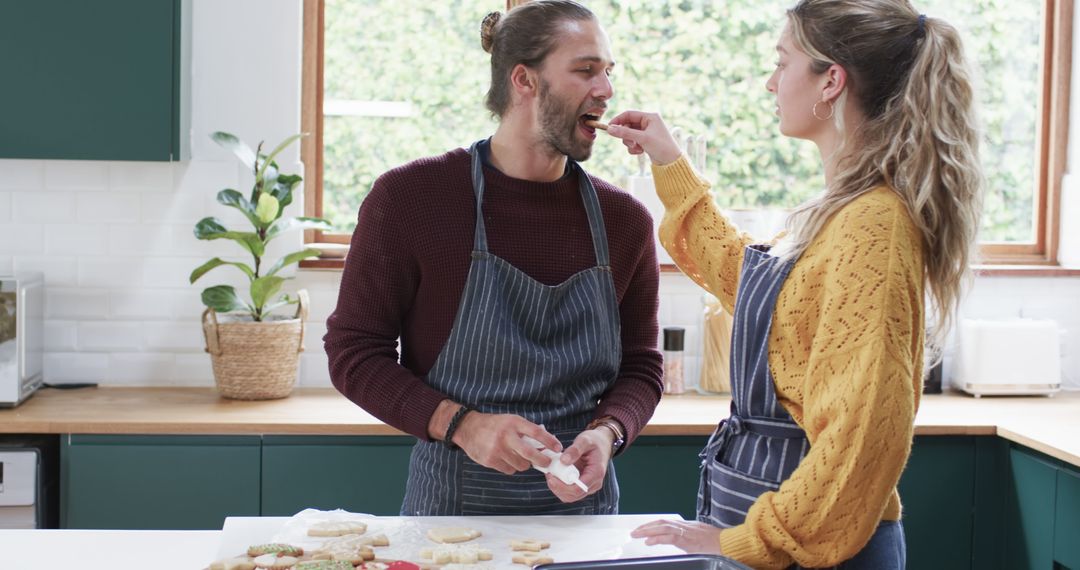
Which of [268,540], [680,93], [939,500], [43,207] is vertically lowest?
[939,500]

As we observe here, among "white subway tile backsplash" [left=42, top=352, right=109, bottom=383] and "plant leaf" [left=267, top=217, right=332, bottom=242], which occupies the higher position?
"plant leaf" [left=267, top=217, right=332, bottom=242]

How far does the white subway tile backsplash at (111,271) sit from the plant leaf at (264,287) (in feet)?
1.74

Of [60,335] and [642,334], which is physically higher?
[642,334]

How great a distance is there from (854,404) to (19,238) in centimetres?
293

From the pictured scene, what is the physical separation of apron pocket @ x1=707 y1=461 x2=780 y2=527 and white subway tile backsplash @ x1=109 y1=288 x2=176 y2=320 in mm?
2305

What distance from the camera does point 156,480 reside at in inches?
123

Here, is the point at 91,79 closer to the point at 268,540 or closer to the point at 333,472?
the point at 333,472

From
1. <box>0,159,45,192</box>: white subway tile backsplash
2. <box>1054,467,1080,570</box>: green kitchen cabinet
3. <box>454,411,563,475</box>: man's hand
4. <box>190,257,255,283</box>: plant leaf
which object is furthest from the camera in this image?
<box>0,159,45,192</box>: white subway tile backsplash

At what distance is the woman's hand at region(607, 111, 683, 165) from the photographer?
7.26ft

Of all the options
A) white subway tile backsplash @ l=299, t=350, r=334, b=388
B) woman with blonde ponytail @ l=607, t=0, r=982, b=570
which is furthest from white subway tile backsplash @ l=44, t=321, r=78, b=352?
woman with blonde ponytail @ l=607, t=0, r=982, b=570

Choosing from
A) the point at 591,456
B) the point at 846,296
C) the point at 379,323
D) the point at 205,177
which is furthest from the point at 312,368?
the point at 846,296

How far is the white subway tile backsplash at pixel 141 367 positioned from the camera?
3688 mm

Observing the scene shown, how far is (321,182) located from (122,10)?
83 centimetres

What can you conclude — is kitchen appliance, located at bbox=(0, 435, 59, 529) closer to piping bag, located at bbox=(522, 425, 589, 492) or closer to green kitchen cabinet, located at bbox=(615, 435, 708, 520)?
green kitchen cabinet, located at bbox=(615, 435, 708, 520)
